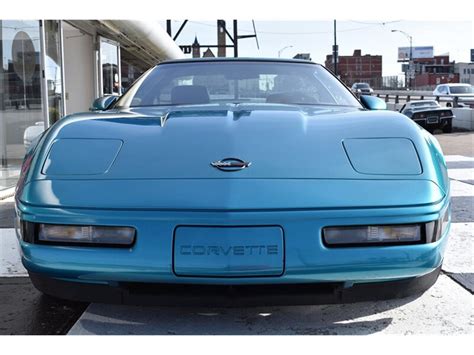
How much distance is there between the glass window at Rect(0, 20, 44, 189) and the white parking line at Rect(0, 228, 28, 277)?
2.70 m

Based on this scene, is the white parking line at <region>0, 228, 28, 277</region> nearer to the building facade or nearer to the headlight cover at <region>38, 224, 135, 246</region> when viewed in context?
the headlight cover at <region>38, 224, 135, 246</region>

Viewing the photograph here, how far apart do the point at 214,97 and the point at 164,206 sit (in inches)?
54.2

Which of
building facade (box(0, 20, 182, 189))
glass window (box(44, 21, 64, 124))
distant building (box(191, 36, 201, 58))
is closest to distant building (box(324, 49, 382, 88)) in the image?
distant building (box(191, 36, 201, 58))

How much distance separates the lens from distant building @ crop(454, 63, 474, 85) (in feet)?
309

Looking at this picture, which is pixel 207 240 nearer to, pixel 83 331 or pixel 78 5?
pixel 83 331

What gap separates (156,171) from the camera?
2.08 m

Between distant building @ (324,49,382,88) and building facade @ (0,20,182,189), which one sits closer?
building facade @ (0,20,182,189)

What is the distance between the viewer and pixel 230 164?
6.82 feet

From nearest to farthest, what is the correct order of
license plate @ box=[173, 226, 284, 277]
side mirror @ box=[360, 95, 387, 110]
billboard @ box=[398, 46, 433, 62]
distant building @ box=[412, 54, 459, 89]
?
1. license plate @ box=[173, 226, 284, 277]
2. side mirror @ box=[360, 95, 387, 110]
3. distant building @ box=[412, 54, 459, 89]
4. billboard @ box=[398, 46, 433, 62]

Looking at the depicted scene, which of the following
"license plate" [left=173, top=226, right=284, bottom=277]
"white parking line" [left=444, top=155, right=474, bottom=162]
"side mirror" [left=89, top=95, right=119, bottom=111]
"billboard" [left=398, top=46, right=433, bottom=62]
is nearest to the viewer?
"license plate" [left=173, top=226, right=284, bottom=277]

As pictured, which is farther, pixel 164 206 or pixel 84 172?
pixel 84 172

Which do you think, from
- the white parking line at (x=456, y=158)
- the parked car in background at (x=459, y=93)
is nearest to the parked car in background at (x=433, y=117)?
the white parking line at (x=456, y=158)

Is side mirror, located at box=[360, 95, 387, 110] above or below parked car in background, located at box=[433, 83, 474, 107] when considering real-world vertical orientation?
below

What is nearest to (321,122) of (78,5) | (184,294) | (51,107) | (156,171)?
(156,171)
